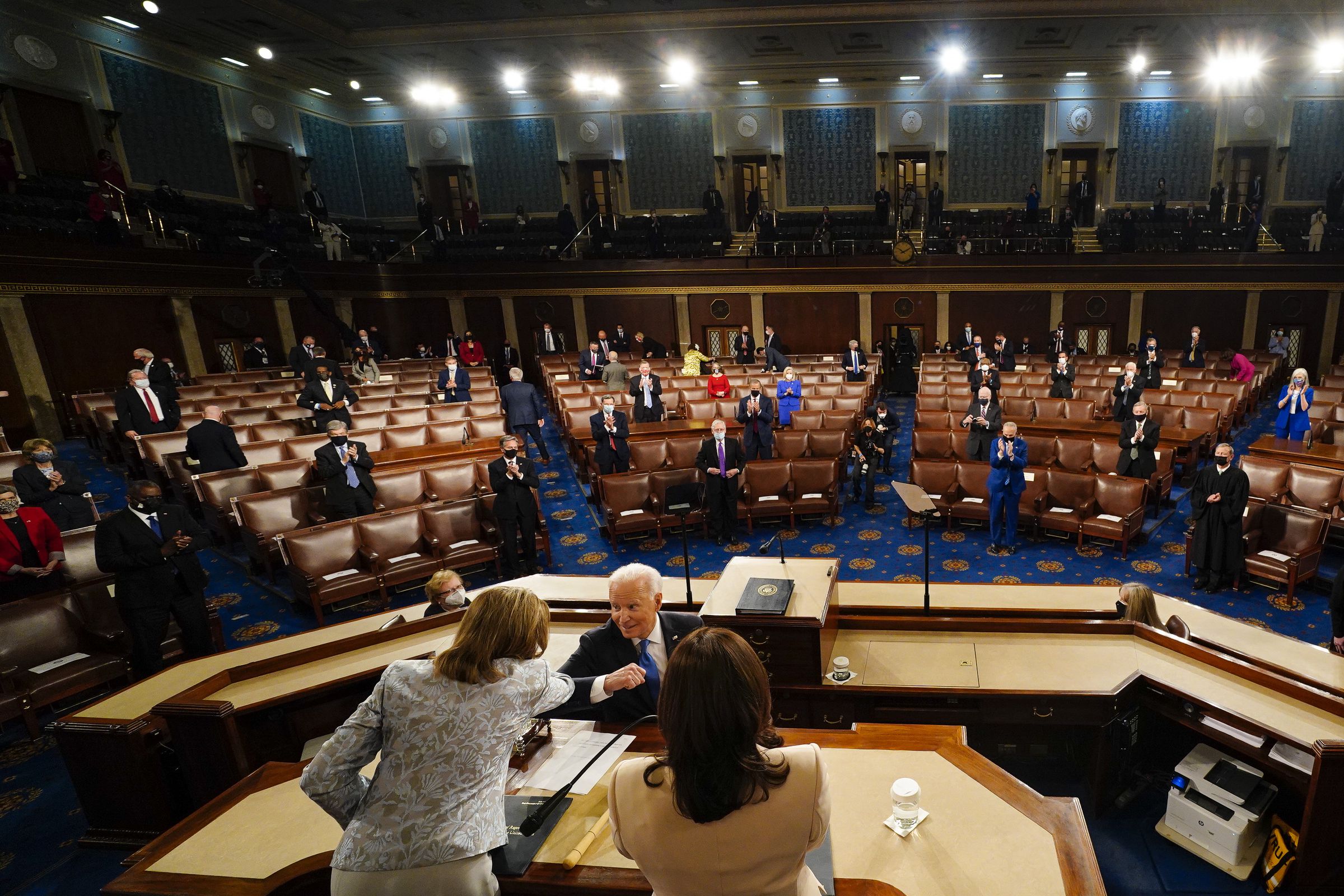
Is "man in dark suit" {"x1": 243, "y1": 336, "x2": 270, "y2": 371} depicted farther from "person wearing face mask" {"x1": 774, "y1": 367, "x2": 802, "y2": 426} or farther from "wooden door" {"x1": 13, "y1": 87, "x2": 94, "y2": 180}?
"person wearing face mask" {"x1": 774, "y1": 367, "x2": 802, "y2": 426}

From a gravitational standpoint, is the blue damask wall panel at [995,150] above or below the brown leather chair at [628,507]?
above

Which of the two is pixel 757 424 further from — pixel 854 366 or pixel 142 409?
pixel 142 409

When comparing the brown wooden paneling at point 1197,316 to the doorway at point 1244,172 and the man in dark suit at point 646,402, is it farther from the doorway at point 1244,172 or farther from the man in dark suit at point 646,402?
the man in dark suit at point 646,402

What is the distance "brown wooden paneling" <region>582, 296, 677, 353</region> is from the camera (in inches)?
758

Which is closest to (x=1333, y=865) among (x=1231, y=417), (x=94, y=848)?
(x=94, y=848)

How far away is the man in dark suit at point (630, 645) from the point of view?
2.83 m

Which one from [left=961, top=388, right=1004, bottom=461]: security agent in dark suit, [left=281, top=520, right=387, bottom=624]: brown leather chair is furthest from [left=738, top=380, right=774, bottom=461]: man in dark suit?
[left=281, top=520, right=387, bottom=624]: brown leather chair

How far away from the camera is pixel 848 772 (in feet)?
8.07

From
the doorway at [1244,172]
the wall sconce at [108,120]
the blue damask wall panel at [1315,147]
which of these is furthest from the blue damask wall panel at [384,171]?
the blue damask wall panel at [1315,147]

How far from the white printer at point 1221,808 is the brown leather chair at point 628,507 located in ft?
17.5

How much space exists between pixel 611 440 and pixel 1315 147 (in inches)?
937

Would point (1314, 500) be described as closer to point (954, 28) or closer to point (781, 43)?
point (954, 28)

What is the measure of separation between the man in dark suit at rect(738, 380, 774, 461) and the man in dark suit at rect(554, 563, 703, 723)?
6260mm

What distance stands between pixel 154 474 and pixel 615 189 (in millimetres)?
16426
